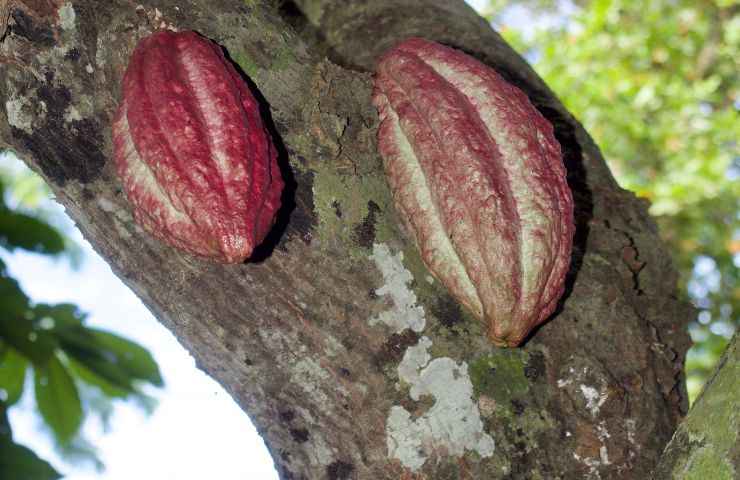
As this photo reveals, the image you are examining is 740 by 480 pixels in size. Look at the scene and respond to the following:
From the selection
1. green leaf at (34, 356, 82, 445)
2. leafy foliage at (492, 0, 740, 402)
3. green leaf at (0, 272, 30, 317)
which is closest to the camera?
green leaf at (0, 272, 30, 317)

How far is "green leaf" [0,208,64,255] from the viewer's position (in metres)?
1.90

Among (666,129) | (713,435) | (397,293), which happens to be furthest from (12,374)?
(666,129)

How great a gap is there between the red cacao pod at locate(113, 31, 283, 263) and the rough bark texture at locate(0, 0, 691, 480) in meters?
0.07

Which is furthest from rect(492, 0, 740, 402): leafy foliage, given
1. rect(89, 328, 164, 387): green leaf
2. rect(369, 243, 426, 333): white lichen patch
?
rect(369, 243, 426, 333): white lichen patch

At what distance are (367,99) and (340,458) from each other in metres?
0.53

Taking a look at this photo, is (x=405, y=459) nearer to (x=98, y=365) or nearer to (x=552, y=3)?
(x=98, y=365)

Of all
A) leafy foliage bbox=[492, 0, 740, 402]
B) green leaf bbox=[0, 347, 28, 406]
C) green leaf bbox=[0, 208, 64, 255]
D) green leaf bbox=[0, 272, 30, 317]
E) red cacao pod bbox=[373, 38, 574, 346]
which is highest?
leafy foliage bbox=[492, 0, 740, 402]

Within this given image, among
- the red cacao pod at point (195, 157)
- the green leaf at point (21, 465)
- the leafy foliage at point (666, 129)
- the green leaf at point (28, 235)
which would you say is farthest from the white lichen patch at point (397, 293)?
the leafy foliage at point (666, 129)

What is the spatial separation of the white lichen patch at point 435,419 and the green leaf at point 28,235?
1.08 metres

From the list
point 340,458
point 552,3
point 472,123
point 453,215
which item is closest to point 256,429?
point 340,458

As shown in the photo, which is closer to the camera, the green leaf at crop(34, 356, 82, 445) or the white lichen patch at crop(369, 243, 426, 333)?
the white lichen patch at crop(369, 243, 426, 333)

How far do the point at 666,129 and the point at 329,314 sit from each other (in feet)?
13.0

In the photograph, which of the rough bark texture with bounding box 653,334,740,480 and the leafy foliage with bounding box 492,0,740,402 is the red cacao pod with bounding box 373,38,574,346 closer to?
the rough bark texture with bounding box 653,334,740,480

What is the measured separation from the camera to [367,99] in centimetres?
129
